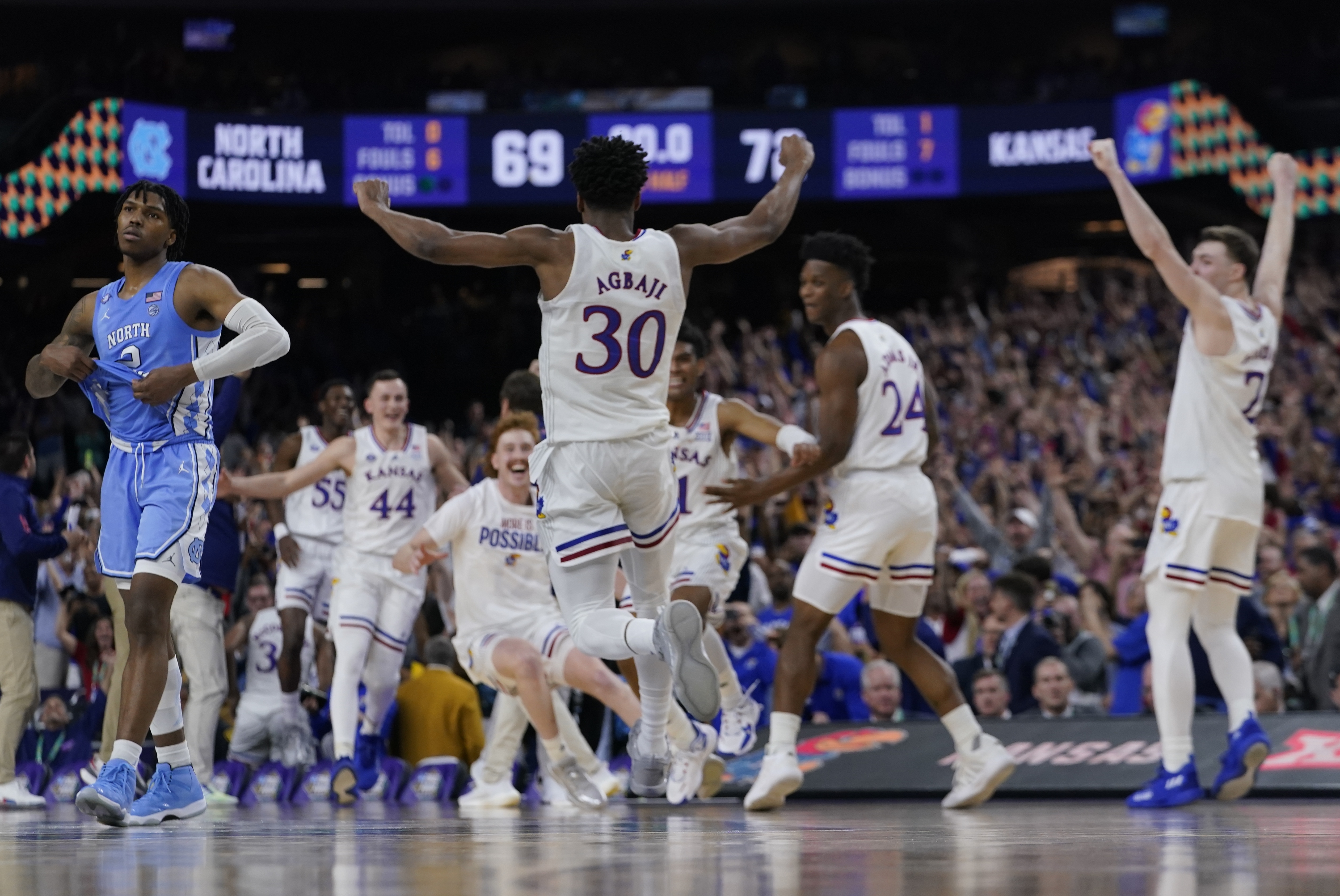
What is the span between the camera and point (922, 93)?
79.2ft

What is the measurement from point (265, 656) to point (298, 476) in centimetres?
172

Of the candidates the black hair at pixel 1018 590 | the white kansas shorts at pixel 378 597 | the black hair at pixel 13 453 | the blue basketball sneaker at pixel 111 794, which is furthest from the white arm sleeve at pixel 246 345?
the black hair at pixel 1018 590

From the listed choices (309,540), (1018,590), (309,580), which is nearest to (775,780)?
(1018,590)

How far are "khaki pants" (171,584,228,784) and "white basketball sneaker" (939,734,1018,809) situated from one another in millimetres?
4292

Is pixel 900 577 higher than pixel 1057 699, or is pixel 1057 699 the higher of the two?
pixel 900 577

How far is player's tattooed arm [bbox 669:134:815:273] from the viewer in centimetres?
596

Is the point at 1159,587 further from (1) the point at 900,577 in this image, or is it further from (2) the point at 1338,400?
(2) the point at 1338,400

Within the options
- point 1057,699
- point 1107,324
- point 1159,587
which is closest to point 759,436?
point 1159,587

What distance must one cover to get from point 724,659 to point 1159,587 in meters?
2.05

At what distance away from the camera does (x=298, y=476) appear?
967cm

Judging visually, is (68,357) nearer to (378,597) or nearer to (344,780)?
(344,780)

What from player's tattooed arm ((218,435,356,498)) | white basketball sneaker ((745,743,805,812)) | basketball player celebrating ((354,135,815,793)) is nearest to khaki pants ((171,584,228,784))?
player's tattooed arm ((218,435,356,498))

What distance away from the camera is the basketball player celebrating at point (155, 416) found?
5871 millimetres

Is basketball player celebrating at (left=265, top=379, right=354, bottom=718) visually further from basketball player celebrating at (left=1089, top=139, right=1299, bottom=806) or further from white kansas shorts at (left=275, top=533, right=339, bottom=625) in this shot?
basketball player celebrating at (left=1089, top=139, right=1299, bottom=806)
